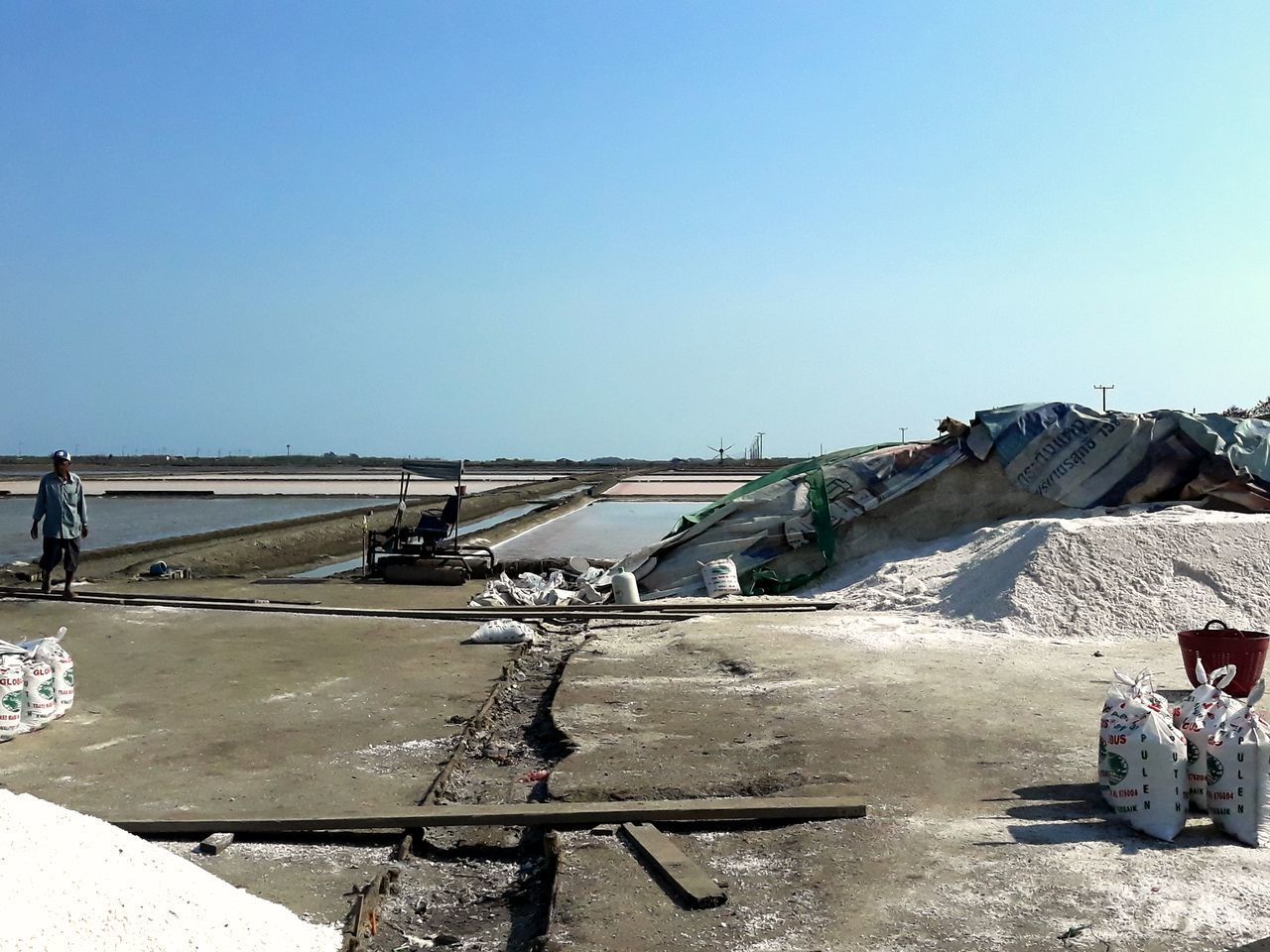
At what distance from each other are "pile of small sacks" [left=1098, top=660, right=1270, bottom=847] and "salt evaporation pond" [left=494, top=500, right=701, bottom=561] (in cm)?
1543

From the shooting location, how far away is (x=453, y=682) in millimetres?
8961

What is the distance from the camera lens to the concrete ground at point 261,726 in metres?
5.71

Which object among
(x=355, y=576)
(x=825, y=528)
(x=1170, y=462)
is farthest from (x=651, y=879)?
(x=355, y=576)

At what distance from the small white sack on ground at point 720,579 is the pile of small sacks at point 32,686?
7230 mm

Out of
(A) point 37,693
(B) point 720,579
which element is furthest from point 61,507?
(B) point 720,579

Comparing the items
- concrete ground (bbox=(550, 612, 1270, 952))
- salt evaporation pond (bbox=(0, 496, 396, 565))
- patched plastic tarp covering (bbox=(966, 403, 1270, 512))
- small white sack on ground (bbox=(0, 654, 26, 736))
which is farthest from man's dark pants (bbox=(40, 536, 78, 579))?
patched plastic tarp covering (bbox=(966, 403, 1270, 512))

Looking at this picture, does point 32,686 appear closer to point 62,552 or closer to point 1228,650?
point 62,552

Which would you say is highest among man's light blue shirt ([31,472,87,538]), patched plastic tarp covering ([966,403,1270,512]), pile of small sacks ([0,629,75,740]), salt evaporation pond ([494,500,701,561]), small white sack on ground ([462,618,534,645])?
patched plastic tarp covering ([966,403,1270,512])

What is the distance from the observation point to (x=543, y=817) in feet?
17.4

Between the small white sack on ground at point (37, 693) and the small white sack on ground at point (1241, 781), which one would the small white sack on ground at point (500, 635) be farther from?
the small white sack on ground at point (1241, 781)

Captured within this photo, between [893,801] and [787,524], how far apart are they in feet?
29.0

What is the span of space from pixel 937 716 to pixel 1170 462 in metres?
7.64

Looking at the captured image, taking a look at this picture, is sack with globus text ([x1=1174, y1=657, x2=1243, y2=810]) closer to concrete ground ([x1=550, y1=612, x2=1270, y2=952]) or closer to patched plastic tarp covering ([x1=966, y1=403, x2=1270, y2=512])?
concrete ground ([x1=550, y1=612, x2=1270, y2=952])

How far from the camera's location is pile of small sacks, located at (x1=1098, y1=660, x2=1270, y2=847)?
15.5 feet
